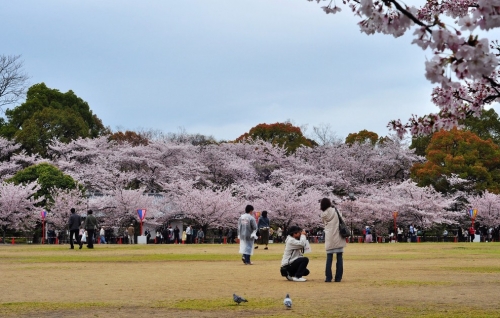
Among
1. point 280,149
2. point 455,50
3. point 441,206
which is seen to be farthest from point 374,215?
point 455,50

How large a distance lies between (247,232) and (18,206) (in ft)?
101

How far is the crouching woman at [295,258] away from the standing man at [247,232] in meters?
4.75

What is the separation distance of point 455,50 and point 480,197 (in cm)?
5096

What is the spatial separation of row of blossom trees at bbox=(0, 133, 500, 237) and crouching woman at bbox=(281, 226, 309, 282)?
34.9 meters

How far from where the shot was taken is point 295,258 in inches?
474

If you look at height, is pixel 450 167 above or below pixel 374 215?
above


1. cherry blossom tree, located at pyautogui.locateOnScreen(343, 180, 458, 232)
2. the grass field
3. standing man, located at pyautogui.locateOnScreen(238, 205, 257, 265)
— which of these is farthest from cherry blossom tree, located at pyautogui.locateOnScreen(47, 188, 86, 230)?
the grass field

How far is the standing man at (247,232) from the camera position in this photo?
665 inches

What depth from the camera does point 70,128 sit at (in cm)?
5928

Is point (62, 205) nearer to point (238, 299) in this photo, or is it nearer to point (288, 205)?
point (288, 205)

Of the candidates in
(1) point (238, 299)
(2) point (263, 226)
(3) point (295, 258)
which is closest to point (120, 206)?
(2) point (263, 226)

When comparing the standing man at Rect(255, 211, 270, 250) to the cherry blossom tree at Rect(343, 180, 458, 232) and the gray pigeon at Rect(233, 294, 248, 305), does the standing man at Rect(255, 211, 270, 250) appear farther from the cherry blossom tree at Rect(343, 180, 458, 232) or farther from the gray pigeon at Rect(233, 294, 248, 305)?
the cherry blossom tree at Rect(343, 180, 458, 232)

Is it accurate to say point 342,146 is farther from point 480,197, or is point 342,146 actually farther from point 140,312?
point 140,312

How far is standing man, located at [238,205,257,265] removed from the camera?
16891mm
